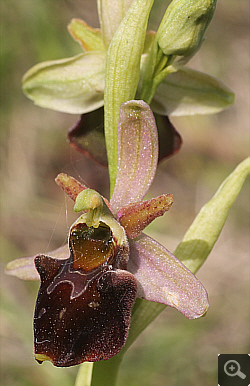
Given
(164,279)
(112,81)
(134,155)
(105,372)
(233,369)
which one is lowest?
(233,369)

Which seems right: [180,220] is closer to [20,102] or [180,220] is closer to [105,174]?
[105,174]

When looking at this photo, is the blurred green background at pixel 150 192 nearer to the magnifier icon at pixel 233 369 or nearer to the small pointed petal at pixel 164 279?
the magnifier icon at pixel 233 369

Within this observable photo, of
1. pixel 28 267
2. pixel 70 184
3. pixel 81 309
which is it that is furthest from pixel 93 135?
pixel 81 309

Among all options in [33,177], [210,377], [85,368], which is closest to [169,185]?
[33,177]

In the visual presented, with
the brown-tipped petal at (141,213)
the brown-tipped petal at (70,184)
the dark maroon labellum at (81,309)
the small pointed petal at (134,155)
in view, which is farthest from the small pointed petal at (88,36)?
the dark maroon labellum at (81,309)

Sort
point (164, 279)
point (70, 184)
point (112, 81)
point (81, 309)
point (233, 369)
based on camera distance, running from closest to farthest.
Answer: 1. point (81, 309)
2. point (164, 279)
3. point (70, 184)
4. point (112, 81)
5. point (233, 369)

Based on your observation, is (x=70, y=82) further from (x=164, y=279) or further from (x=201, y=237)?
(x=164, y=279)
